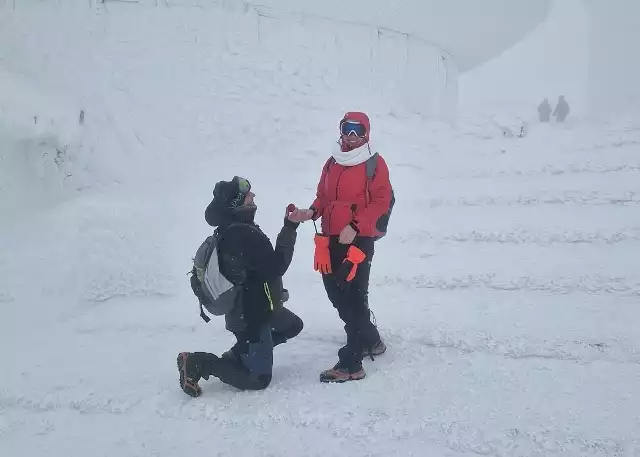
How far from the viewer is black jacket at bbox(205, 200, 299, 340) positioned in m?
2.79

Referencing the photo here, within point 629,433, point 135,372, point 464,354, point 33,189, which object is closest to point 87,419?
point 135,372

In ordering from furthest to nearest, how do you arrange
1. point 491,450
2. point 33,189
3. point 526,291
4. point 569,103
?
1. point 569,103
2. point 33,189
3. point 526,291
4. point 491,450

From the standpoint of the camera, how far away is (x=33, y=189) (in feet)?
20.8

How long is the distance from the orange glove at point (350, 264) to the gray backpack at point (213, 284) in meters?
0.61

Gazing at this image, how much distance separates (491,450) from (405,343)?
146 cm

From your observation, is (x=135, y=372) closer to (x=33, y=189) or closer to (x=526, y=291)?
(x=526, y=291)

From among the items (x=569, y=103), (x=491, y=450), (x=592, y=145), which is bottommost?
(x=491, y=450)

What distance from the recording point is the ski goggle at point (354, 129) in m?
2.97

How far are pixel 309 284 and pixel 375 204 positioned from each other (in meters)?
2.55

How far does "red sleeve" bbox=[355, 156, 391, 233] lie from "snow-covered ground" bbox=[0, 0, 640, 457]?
101 cm

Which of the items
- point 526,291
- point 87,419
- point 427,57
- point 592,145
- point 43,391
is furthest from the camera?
point 427,57

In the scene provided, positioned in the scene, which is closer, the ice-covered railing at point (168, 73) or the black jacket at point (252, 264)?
the black jacket at point (252, 264)

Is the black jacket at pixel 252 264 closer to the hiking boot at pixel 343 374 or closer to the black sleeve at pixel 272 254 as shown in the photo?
the black sleeve at pixel 272 254

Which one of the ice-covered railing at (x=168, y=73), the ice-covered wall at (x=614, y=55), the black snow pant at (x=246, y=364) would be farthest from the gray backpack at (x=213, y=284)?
the ice-covered wall at (x=614, y=55)
